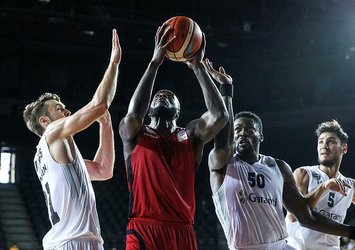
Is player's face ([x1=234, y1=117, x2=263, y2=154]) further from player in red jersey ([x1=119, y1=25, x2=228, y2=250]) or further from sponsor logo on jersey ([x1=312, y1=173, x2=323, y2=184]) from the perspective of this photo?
sponsor logo on jersey ([x1=312, y1=173, x2=323, y2=184])

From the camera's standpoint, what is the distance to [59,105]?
511cm

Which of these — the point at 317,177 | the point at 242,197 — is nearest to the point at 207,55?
the point at 317,177

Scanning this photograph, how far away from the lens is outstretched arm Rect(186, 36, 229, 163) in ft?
15.6

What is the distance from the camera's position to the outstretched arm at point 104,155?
5477 mm

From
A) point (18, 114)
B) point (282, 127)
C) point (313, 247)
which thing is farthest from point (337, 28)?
point (313, 247)

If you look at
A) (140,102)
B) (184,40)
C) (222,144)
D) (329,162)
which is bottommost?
(329,162)

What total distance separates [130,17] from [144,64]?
1.72 m

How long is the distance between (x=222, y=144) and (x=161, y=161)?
694 mm

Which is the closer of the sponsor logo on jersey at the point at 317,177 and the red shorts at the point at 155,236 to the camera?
the red shorts at the point at 155,236

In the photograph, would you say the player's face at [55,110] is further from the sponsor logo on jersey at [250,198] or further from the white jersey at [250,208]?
the sponsor logo on jersey at [250,198]

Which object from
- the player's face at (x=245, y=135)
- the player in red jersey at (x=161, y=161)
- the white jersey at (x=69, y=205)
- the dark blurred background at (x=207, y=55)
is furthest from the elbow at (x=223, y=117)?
the dark blurred background at (x=207, y=55)

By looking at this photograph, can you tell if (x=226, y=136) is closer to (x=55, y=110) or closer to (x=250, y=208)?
(x=250, y=208)


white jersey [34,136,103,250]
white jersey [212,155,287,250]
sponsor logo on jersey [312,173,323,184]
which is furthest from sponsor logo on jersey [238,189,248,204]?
sponsor logo on jersey [312,173,323,184]

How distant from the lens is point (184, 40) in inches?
190
